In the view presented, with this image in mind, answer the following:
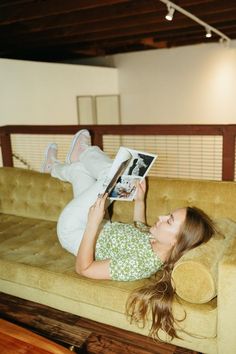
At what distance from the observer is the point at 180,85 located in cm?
695

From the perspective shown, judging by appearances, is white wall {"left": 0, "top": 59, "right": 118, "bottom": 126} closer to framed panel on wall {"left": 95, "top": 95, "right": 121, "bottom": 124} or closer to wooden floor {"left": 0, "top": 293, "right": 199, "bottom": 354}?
framed panel on wall {"left": 95, "top": 95, "right": 121, "bottom": 124}

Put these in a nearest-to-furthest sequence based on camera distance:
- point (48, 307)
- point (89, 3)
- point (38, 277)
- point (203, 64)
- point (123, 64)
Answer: point (38, 277)
point (48, 307)
point (89, 3)
point (203, 64)
point (123, 64)

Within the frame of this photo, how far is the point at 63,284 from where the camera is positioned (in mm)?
1981

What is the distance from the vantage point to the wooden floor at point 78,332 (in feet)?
6.31

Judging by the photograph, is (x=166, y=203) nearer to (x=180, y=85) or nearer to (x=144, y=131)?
(x=144, y=131)

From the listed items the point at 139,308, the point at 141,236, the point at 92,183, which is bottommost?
the point at 139,308

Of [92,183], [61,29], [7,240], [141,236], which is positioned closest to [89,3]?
[61,29]

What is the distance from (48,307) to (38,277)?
0.36 metres

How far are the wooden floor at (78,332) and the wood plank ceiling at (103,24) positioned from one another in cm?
328

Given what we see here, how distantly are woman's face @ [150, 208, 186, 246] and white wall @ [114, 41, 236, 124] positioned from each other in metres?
5.23

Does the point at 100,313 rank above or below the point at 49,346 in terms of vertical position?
below

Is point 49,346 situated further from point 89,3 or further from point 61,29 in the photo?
point 61,29

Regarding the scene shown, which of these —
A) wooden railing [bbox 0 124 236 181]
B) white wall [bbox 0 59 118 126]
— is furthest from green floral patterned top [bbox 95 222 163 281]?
white wall [bbox 0 59 118 126]

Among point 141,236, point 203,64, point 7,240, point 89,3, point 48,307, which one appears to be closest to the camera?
point 141,236
